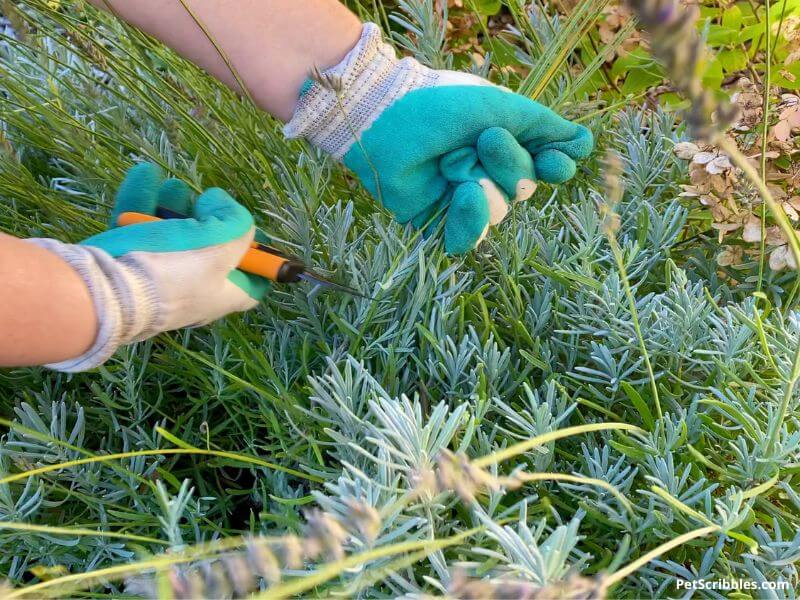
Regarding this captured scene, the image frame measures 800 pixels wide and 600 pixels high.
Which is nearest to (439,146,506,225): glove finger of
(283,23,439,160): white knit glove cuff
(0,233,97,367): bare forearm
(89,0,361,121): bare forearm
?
(283,23,439,160): white knit glove cuff

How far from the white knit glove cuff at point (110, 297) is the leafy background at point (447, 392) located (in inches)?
3.9

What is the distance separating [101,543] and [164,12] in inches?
27.1

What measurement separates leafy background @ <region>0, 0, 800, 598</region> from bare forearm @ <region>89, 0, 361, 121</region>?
133 millimetres

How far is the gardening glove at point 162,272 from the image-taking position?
70cm

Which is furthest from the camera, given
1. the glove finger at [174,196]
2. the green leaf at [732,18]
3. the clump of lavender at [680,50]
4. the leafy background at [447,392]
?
the green leaf at [732,18]

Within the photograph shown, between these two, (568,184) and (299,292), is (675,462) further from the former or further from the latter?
(568,184)

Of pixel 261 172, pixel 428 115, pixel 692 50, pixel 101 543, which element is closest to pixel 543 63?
pixel 428 115

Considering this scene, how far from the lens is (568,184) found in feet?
4.07

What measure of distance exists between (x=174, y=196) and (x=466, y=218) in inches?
15.6

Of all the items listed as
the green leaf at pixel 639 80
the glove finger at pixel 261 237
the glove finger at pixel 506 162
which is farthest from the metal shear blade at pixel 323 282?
the green leaf at pixel 639 80

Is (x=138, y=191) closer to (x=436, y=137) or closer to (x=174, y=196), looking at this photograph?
(x=174, y=196)

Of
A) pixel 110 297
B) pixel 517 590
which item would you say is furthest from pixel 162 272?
pixel 517 590

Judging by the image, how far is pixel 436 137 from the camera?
0.90m

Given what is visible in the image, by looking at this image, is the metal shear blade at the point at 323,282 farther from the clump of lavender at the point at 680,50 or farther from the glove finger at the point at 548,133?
the clump of lavender at the point at 680,50
